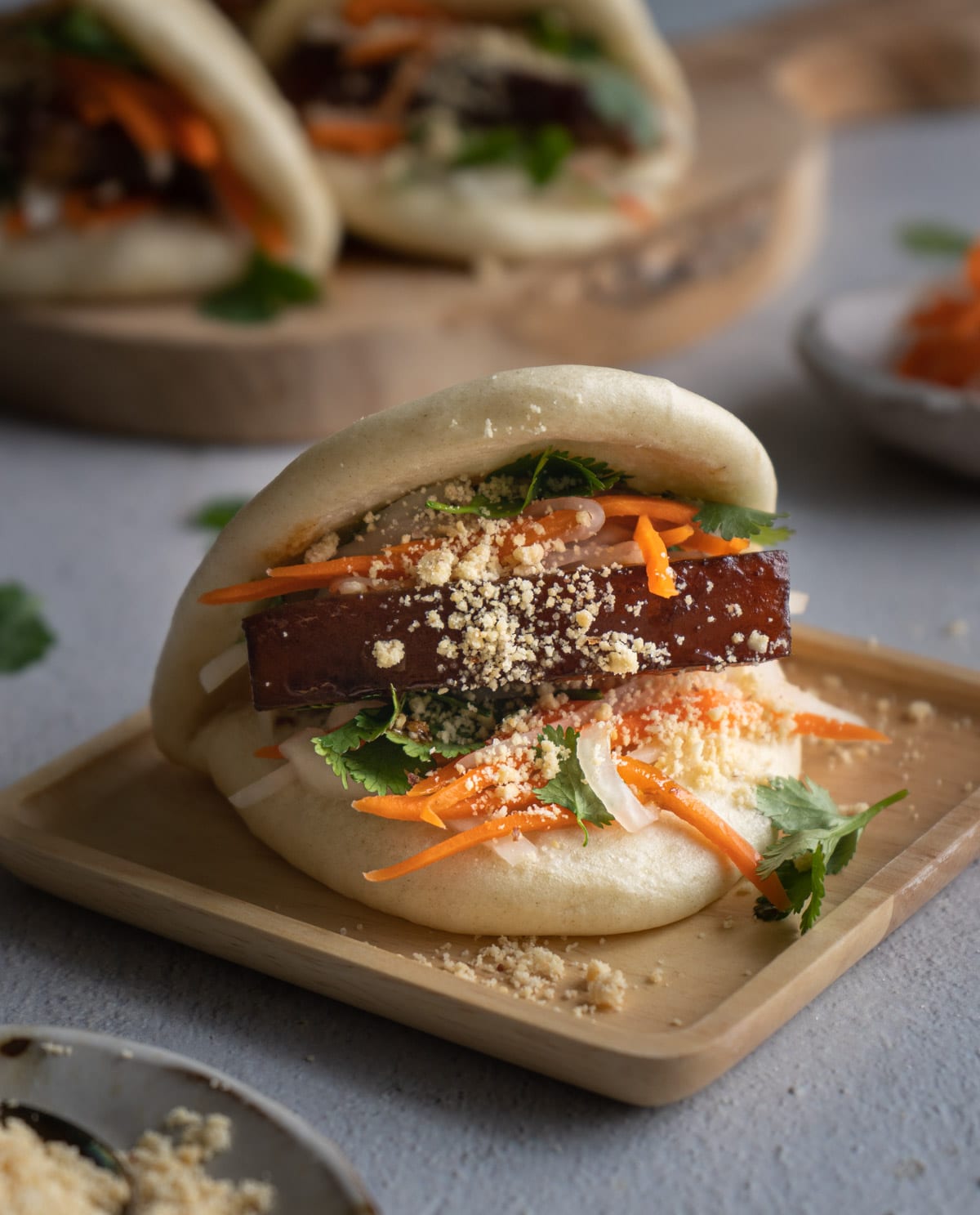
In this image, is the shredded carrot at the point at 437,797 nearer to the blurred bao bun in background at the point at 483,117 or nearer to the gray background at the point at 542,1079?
the gray background at the point at 542,1079

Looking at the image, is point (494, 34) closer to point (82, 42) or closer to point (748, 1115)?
point (82, 42)

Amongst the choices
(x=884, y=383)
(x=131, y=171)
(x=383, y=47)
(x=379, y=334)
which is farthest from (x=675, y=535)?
(x=383, y=47)

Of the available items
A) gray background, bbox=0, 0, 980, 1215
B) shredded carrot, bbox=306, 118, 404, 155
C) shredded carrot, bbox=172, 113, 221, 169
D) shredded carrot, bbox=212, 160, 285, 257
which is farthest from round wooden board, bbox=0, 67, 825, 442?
gray background, bbox=0, 0, 980, 1215

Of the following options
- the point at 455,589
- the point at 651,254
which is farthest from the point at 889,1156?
the point at 651,254

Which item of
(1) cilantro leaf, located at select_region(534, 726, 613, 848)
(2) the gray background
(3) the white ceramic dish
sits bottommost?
(2) the gray background

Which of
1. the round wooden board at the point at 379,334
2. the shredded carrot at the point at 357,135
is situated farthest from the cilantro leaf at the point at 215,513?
the shredded carrot at the point at 357,135

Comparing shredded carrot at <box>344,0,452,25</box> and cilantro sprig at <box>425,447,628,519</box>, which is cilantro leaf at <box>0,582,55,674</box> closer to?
cilantro sprig at <box>425,447,628,519</box>
